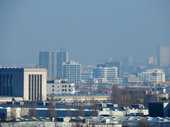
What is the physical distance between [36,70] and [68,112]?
22.2m

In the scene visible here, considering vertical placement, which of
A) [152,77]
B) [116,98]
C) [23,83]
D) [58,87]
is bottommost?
[116,98]

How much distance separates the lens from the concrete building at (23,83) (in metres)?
61.9

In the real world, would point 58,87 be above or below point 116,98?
above

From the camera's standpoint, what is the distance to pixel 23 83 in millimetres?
Result: 62031

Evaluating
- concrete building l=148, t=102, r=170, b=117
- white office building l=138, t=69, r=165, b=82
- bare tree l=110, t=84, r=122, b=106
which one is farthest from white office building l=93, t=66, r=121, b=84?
concrete building l=148, t=102, r=170, b=117

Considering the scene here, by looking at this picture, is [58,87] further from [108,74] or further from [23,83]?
[108,74]

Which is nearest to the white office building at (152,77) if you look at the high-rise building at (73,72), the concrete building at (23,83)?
the high-rise building at (73,72)

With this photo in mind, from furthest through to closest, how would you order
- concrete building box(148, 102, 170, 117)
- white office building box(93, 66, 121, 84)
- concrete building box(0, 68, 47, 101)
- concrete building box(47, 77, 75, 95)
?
white office building box(93, 66, 121, 84) < concrete building box(47, 77, 75, 95) < concrete building box(0, 68, 47, 101) < concrete building box(148, 102, 170, 117)

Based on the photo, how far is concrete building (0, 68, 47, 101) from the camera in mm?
61938

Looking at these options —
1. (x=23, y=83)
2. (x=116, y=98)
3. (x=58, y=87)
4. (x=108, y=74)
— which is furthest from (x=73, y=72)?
(x=116, y=98)

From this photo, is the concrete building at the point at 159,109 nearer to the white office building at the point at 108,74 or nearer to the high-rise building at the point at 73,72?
the white office building at the point at 108,74

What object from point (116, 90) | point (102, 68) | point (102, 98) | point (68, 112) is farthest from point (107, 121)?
point (102, 68)

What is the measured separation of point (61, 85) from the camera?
83.0 meters

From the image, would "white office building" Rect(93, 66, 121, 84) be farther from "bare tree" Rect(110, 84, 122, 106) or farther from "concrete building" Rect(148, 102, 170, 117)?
"concrete building" Rect(148, 102, 170, 117)
